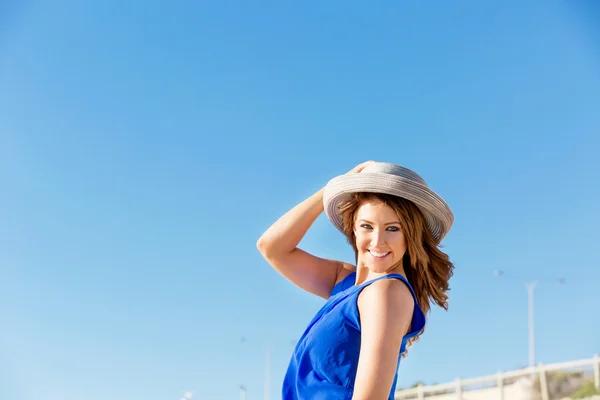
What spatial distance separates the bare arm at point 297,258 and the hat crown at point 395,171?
0.42 m

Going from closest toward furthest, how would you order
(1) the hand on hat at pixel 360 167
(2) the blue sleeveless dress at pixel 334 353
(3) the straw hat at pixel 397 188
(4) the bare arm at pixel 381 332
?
(4) the bare arm at pixel 381 332, (2) the blue sleeveless dress at pixel 334 353, (3) the straw hat at pixel 397 188, (1) the hand on hat at pixel 360 167

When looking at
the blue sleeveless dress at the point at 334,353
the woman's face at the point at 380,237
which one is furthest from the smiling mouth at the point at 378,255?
the blue sleeveless dress at the point at 334,353

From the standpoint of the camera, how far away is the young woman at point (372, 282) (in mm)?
2277

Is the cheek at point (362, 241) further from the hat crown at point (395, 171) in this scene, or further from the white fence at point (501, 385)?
the white fence at point (501, 385)

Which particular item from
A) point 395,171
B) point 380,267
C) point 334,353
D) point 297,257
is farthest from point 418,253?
point 297,257

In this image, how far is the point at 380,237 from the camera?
8.45 feet

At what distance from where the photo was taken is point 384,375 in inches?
87.2

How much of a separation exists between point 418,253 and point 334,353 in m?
0.44

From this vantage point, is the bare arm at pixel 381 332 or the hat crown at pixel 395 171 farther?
the hat crown at pixel 395 171

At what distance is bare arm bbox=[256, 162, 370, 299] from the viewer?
3.03 meters

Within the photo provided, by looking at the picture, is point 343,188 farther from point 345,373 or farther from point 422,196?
point 345,373

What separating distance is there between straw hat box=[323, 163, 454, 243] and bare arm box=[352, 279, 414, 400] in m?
0.30

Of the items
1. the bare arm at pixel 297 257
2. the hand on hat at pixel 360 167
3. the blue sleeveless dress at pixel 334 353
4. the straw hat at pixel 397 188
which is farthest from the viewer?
the bare arm at pixel 297 257

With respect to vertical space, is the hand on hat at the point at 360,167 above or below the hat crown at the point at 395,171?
above
